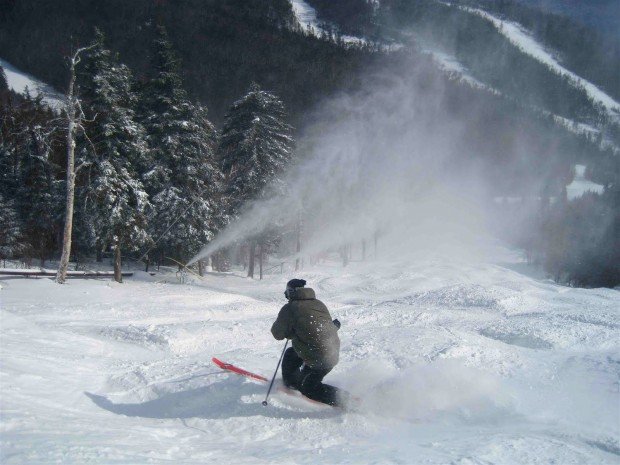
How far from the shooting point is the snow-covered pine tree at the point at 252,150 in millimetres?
28984

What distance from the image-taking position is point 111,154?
22.2 metres

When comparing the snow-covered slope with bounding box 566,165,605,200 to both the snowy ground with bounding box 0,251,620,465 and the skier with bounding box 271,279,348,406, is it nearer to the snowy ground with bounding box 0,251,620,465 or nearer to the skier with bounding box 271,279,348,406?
the snowy ground with bounding box 0,251,620,465

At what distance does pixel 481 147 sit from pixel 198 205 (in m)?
130

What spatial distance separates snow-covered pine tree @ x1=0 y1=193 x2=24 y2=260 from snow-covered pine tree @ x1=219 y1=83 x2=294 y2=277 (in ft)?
44.6

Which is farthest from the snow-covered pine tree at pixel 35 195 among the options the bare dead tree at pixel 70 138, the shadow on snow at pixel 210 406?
the shadow on snow at pixel 210 406

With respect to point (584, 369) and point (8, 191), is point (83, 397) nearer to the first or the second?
point (584, 369)

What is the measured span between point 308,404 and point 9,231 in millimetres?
28749

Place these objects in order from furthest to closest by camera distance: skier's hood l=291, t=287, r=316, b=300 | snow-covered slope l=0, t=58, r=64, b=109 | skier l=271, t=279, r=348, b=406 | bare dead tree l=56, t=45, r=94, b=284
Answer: snow-covered slope l=0, t=58, r=64, b=109, bare dead tree l=56, t=45, r=94, b=284, skier's hood l=291, t=287, r=316, b=300, skier l=271, t=279, r=348, b=406

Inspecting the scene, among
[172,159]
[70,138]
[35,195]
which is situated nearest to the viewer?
[70,138]

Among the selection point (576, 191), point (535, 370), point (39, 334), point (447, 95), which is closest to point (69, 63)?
point (39, 334)

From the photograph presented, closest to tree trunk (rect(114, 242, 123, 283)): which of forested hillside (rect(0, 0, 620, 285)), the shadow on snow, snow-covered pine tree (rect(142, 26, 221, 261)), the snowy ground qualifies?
forested hillside (rect(0, 0, 620, 285))

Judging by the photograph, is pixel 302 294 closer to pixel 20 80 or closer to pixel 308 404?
pixel 308 404

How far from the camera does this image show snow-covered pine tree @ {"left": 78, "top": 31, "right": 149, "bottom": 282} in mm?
21656

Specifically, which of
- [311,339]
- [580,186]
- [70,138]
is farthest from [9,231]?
[580,186]
